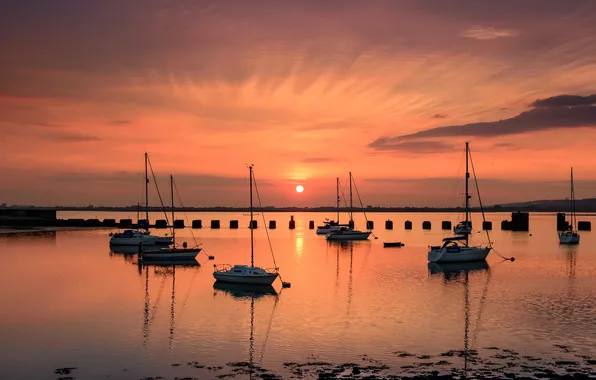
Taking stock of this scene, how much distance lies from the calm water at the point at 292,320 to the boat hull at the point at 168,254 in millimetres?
4156

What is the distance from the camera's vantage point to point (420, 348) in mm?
31531

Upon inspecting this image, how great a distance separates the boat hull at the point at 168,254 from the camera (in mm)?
78062

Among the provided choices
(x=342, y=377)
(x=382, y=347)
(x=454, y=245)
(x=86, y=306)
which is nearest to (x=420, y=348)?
(x=382, y=347)

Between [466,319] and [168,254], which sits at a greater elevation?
[168,254]

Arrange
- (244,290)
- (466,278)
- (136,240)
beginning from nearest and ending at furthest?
(244,290)
(466,278)
(136,240)

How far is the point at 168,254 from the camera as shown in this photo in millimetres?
79062

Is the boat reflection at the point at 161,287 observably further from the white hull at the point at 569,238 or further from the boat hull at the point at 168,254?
the white hull at the point at 569,238

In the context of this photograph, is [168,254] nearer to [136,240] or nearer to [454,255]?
[136,240]

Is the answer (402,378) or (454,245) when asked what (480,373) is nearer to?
(402,378)

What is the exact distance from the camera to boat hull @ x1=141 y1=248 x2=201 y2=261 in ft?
256

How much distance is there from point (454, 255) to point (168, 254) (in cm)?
3717

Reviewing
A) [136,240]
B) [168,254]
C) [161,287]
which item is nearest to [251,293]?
[161,287]

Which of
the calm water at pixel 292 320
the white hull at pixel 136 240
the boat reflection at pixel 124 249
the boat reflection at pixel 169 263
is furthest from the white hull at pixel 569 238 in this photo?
the boat reflection at pixel 124 249

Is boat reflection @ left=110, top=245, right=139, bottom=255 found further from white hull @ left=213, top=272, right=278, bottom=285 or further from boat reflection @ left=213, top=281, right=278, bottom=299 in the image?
white hull @ left=213, top=272, right=278, bottom=285
